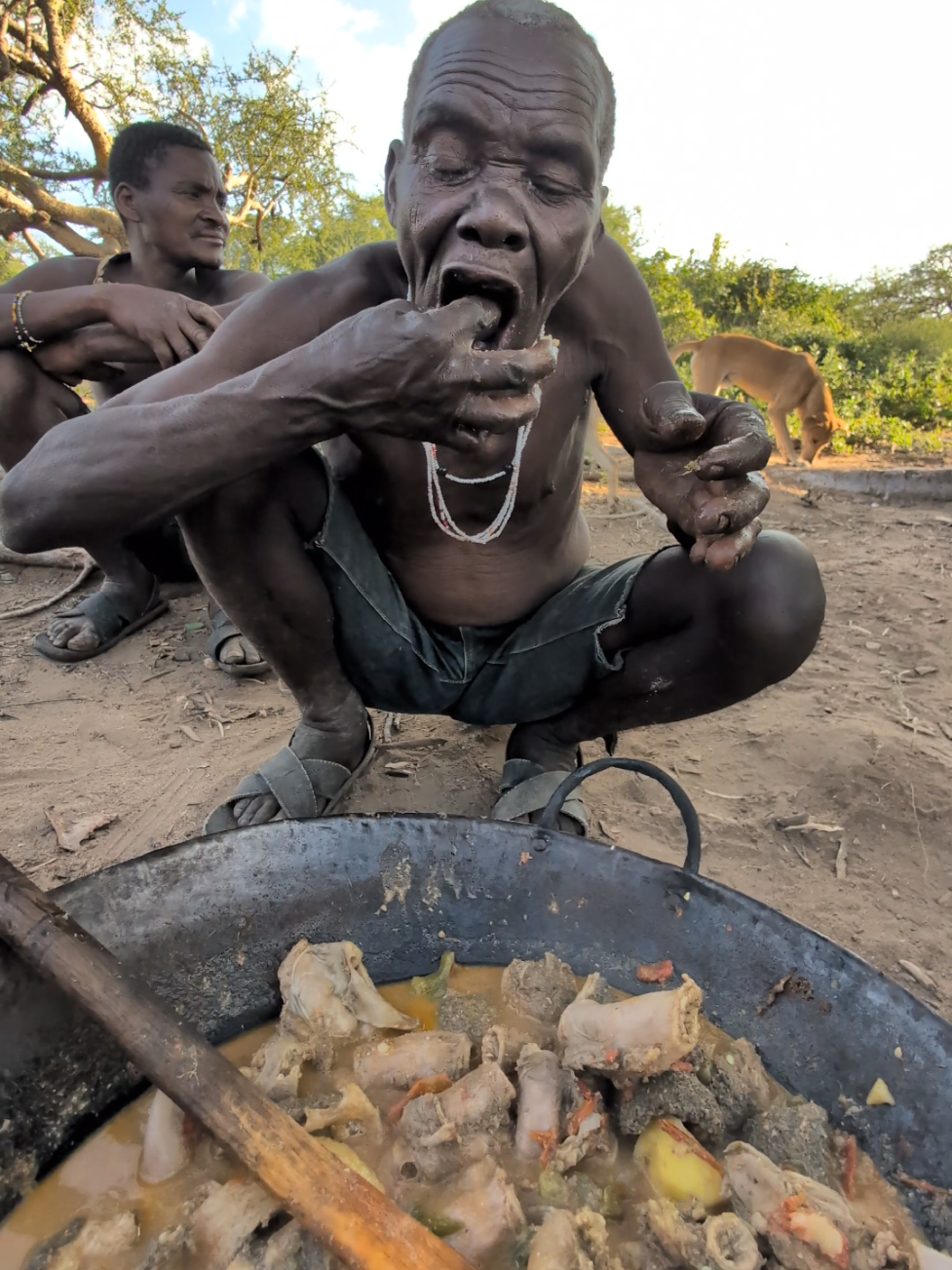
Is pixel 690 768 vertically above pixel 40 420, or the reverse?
pixel 40 420

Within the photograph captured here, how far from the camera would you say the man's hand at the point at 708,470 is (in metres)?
1.57

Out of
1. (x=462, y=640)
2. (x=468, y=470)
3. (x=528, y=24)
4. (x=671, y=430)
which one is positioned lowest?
(x=462, y=640)

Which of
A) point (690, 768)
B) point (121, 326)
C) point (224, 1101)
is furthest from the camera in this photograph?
point (121, 326)

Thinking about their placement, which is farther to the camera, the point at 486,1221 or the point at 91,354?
the point at 91,354

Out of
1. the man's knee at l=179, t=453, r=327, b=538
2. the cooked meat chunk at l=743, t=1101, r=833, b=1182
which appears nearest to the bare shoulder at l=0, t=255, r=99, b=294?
the man's knee at l=179, t=453, r=327, b=538

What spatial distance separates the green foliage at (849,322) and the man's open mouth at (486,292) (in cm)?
870

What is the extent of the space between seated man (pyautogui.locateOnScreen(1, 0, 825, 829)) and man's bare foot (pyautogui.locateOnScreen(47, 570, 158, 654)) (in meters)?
1.61

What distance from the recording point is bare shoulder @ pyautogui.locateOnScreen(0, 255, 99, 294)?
358 centimetres

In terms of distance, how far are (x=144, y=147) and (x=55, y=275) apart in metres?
0.70

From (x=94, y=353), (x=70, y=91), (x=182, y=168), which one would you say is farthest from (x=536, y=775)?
(x=70, y=91)

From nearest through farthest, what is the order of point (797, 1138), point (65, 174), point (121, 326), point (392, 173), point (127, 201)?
1. point (797, 1138)
2. point (392, 173)
3. point (121, 326)
4. point (127, 201)
5. point (65, 174)

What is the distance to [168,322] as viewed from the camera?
2637mm

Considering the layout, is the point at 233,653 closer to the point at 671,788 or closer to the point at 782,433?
the point at 671,788

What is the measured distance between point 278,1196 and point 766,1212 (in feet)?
1.96
